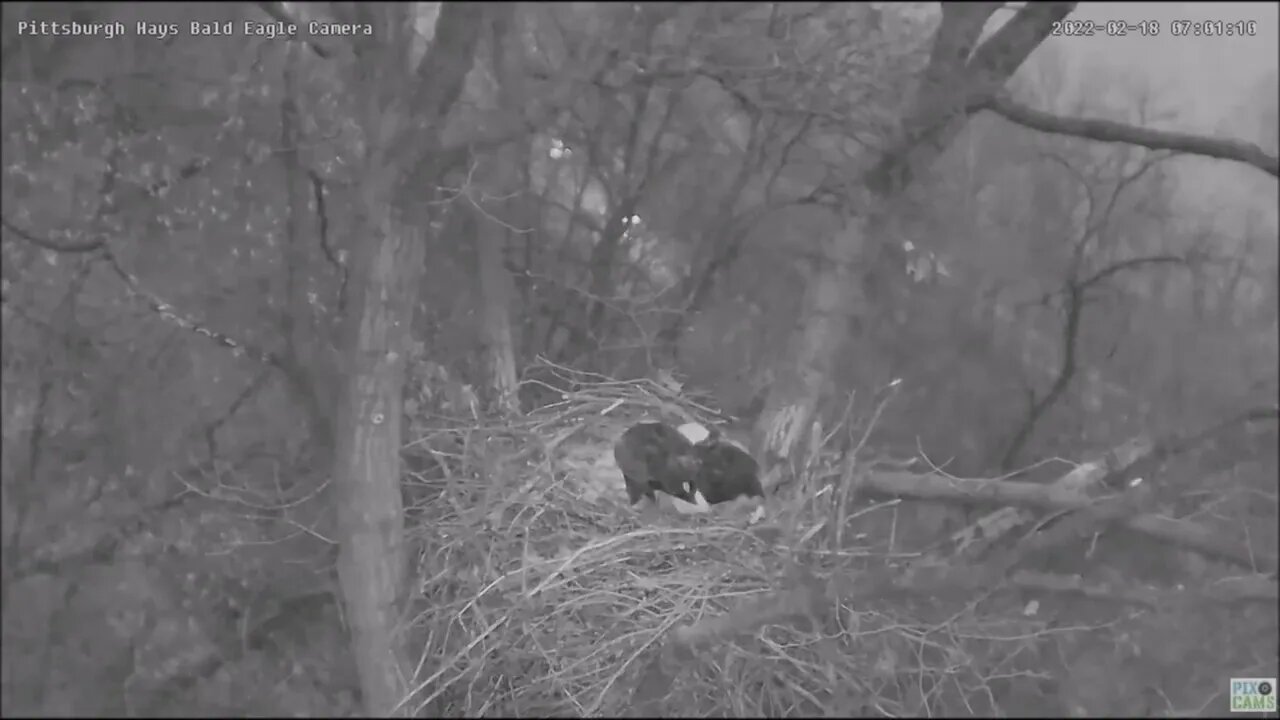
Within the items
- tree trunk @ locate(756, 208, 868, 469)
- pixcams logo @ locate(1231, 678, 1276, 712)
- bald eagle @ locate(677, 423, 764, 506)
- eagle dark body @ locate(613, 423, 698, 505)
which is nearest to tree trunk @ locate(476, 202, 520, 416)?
eagle dark body @ locate(613, 423, 698, 505)

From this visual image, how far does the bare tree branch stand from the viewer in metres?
2.16

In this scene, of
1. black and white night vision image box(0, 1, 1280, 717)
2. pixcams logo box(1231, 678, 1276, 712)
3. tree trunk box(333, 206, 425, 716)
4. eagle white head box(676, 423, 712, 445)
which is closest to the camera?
black and white night vision image box(0, 1, 1280, 717)

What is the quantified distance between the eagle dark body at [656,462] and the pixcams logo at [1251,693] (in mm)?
1520

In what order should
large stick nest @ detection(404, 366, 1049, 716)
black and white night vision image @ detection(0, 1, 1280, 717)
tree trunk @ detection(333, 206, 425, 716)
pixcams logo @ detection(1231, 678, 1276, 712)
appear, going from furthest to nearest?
pixcams logo @ detection(1231, 678, 1276, 712)
tree trunk @ detection(333, 206, 425, 716)
black and white night vision image @ detection(0, 1, 1280, 717)
large stick nest @ detection(404, 366, 1049, 716)

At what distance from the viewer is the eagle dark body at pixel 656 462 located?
1952mm

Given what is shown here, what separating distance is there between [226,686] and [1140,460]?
2.85m

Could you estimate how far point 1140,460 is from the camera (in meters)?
1.82

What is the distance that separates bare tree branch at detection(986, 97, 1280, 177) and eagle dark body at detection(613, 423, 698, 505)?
3.77 feet

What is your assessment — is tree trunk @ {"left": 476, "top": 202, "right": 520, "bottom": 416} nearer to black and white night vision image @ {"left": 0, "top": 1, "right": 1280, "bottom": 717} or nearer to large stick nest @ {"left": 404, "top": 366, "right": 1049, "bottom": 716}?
black and white night vision image @ {"left": 0, "top": 1, "right": 1280, "bottom": 717}

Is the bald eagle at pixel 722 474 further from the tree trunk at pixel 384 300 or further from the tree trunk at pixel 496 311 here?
the tree trunk at pixel 384 300

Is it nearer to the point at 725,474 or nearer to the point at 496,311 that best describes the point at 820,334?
the point at 725,474

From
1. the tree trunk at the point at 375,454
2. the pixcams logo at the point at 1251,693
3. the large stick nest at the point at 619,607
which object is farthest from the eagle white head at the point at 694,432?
the pixcams logo at the point at 1251,693

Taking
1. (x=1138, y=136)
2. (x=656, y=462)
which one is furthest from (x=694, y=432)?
(x=1138, y=136)

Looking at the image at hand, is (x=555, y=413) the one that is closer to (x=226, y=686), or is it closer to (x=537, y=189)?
(x=537, y=189)
